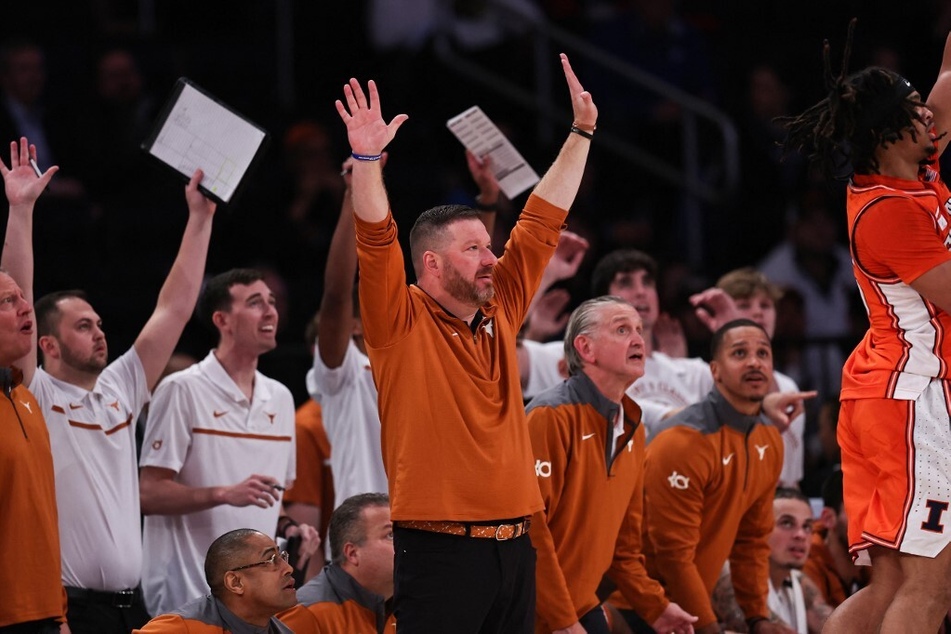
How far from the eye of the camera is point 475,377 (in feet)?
14.8

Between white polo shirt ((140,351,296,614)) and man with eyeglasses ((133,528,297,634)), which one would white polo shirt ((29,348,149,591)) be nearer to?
white polo shirt ((140,351,296,614))

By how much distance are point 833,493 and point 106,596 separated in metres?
3.37

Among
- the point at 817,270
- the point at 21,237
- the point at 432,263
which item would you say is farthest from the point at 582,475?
the point at 817,270

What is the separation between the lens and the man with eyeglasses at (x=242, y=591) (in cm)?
522

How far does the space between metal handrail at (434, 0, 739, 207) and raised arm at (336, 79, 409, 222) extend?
6.33 m

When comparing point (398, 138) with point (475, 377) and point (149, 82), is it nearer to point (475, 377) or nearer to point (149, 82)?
point (149, 82)

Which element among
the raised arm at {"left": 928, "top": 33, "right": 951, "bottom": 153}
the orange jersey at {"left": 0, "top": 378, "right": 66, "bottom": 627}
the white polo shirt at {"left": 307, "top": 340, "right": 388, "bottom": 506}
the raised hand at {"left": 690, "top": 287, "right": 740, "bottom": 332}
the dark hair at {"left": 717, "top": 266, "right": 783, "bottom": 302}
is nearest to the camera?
the raised arm at {"left": 928, "top": 33, "right": 951, "bottom": 153}

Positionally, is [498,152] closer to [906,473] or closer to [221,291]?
[221,291]

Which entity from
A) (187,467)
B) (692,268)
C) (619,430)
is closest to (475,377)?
(619,430)

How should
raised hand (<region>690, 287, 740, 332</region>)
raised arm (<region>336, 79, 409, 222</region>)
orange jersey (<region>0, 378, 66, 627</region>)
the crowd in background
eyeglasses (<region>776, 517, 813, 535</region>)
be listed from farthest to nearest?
the crowd in background → raised hand (<region>690, 287, 740, 332</region>) → eyeglasses (<region>776, 517, 813, 535</region>) → orange jersey (<region>0, 378, 66, 627</region>) → raised arm (<region>336, 79, 409, 222</region>)

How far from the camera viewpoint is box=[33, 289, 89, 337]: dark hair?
580 cm

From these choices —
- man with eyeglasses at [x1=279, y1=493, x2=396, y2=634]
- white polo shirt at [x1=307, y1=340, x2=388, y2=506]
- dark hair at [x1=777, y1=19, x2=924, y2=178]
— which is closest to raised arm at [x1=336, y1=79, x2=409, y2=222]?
dark hair at [x1=777, y1=19, x2=924, y2=178]

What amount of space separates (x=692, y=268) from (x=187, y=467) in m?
4.78

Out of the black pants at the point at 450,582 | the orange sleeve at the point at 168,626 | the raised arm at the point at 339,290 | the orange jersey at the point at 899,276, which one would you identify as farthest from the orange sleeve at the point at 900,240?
the orange sleeve at the point at 168,626
